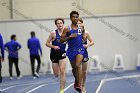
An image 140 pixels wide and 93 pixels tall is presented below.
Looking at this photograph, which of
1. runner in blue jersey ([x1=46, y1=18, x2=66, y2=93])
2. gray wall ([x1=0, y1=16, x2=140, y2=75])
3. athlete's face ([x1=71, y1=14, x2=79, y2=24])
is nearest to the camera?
athlete's face ([x1=71, y1=14, x2=79, y2=24])

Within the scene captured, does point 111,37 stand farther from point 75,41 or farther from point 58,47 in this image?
point 75,41

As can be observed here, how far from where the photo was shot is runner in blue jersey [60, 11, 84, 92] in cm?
906

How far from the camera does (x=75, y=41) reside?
30.1 feet

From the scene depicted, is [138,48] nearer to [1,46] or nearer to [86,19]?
[86,19]

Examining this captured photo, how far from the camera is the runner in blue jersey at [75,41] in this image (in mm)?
9062

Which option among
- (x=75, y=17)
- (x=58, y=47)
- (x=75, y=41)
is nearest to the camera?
(x=75, y=17)

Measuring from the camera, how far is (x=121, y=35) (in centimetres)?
2070

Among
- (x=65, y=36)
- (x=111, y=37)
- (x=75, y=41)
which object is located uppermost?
(x=65, y=36)

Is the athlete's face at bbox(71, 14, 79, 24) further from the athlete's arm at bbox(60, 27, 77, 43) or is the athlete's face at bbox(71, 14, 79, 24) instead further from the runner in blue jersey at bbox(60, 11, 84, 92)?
the athlete's arm at bbox(60, 27, 77, 43)

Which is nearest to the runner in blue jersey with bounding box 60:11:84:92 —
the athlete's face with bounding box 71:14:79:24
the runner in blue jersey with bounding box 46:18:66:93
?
the athlete's face with bounding box 71:14:79:24

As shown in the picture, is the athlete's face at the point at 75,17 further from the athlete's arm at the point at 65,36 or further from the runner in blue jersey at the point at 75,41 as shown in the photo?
the athlete's arm at the point at 65,36

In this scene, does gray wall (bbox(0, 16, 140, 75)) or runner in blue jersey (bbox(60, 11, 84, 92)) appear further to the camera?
gray wall (bbox(0, 16, 140, 75))

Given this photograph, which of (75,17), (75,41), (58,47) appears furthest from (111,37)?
(75,17)

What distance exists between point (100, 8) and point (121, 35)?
2279 mm
